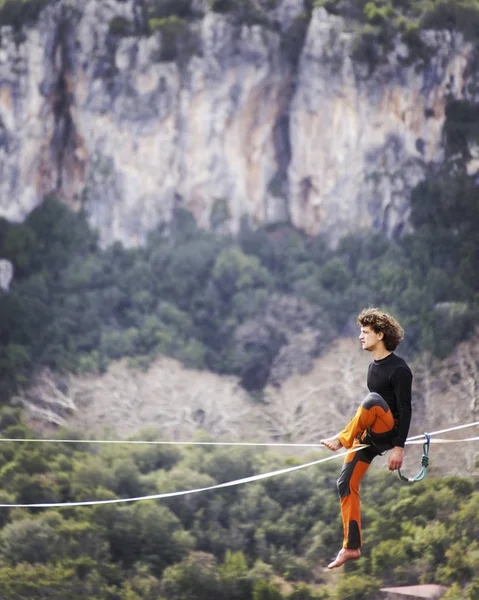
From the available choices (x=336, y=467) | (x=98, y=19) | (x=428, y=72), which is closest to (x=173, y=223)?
(x=98, y=19)

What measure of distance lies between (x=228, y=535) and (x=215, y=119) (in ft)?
51.2

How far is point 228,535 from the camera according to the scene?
21266 millimetres

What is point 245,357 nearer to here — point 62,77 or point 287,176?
point 287,176

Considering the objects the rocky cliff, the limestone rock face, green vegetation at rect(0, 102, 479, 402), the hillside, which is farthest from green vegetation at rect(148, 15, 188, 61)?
the hillside

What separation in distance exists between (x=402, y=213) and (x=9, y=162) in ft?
38.3

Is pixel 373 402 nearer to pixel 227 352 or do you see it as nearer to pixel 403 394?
pixel 403 394

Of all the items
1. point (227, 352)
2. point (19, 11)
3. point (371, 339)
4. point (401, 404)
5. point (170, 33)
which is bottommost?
point (227, 352)

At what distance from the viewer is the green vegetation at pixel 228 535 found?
19.8 meters

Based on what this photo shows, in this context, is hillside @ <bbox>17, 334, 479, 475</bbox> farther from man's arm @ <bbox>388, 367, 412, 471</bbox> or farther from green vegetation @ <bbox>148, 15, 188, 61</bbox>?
man's arm @ <bbox>388, 367, 412, 471</bbox>

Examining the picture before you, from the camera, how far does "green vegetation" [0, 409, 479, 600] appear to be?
1984 centimetres

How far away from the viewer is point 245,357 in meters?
29.0

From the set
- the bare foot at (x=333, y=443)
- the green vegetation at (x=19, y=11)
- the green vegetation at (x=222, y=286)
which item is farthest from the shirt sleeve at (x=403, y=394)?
the green vegetation at (x=19, y=11)

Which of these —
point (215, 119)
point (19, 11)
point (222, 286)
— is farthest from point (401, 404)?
point (19, 11)

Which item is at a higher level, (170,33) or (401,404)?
(170,33)
